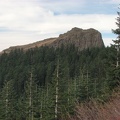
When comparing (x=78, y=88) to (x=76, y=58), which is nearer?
(x=78, y=88)

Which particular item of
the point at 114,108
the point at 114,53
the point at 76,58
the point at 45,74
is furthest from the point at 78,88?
the point at 76,58

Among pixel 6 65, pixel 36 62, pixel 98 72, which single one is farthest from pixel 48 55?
pixel 98 72

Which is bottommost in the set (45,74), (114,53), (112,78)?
(45,74)

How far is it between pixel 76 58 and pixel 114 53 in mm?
171250

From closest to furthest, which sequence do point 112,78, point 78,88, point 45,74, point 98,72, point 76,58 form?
point 112,78 → point 78,88 → point 98,72 → point 45,74 → point 76,58

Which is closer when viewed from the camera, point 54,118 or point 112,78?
point 112,78

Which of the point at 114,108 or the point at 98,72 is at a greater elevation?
the point at 114,108

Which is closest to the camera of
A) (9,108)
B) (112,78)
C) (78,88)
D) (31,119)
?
(112,78)

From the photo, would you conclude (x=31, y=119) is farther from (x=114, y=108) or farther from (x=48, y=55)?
(x=48, y=55)

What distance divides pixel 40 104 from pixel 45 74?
390 feet

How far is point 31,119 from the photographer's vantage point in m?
37.7

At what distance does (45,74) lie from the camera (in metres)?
165

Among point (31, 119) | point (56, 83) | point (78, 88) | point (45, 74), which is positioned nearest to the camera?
point (56, 83)

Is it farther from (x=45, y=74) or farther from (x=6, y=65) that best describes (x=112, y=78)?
(x=6, y=65)
